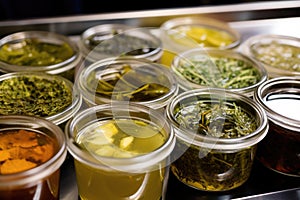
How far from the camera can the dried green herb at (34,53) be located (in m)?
1.30

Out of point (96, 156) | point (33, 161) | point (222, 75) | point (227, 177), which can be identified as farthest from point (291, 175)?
point (33, 161)

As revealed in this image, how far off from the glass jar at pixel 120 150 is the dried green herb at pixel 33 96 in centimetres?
11

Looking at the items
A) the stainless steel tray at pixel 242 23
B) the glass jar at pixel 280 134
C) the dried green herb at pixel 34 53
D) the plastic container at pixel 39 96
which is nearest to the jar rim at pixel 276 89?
the glass jar at pixel 280 134

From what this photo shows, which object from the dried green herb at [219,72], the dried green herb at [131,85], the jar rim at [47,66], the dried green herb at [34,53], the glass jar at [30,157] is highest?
the glass jar at [30,157]

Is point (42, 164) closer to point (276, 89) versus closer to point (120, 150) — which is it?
point (120, 150)

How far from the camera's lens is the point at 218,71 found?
1.29 m

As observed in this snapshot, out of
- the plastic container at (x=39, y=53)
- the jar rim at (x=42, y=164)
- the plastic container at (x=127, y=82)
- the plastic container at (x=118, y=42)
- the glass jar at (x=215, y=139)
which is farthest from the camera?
the plastic container at (x=118, y=42)

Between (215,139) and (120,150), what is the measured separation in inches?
7.7

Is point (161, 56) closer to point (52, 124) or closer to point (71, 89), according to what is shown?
point (71, 89)

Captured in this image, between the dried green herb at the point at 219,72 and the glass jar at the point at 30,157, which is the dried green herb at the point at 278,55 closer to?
the dried green herb at the point at 219,72

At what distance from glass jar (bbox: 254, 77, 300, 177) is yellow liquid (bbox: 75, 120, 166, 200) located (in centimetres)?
27

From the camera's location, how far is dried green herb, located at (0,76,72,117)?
1.05 metres

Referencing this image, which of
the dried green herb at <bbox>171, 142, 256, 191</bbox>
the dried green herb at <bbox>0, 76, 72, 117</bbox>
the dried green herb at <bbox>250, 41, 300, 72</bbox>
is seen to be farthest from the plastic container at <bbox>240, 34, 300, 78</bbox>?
the dried green herb at <bbox>0, 76, 72, 117</bbox>

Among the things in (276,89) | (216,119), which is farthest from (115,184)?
(276,89)
